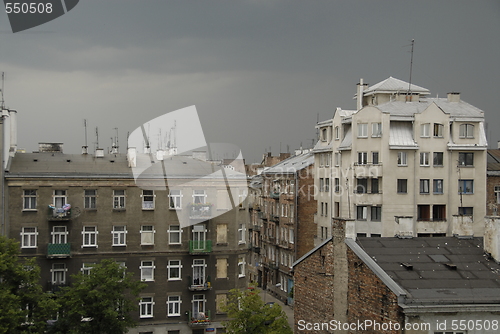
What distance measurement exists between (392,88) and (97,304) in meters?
33.4

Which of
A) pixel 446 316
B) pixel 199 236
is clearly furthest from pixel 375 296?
pixel 199 236

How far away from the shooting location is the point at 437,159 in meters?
50.8

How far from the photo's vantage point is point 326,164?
5756 cm

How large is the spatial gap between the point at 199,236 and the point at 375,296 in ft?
80.7

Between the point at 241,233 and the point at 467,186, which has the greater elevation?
the point at 467,186

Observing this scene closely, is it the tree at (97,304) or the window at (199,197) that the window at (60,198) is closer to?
the tree at (97,304)

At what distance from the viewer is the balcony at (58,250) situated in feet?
137

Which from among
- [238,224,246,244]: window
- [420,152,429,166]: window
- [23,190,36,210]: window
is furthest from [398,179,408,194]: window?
[23,190,36,210]: window

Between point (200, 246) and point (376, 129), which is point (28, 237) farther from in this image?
point (376, 129)

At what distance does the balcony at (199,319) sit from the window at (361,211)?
15.1 meters

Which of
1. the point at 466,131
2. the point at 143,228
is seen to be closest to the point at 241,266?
the point at 143,228

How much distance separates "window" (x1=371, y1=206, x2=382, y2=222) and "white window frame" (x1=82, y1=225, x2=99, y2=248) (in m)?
21.9

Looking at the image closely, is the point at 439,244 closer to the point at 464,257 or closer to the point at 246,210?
the point at 464,257

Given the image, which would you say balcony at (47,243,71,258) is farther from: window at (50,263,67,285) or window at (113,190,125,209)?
window at (113,190,125,209)
